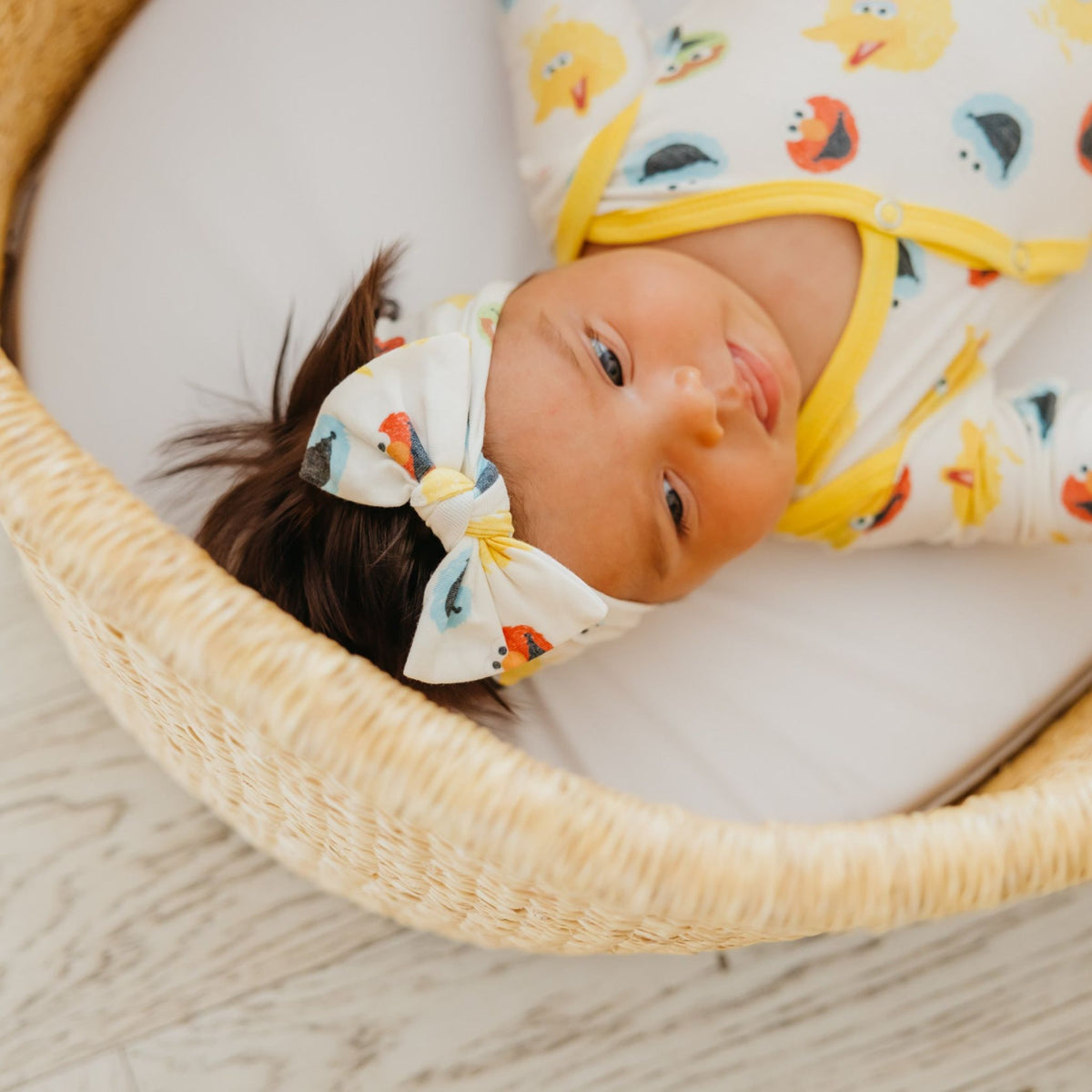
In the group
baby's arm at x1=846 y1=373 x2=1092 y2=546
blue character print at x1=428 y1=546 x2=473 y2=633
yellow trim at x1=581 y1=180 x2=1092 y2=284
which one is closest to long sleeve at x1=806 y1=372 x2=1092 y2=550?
baby's arm at x1=846 y1=373 x2=1092 y2=546

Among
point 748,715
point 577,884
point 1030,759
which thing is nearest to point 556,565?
point 577,884

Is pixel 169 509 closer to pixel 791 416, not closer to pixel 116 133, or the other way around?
pixel 116 133

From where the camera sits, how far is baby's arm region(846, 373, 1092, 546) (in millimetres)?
819

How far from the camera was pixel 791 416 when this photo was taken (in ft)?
2.53

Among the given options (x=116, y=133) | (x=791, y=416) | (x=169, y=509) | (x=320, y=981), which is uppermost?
(x=116, y=133)

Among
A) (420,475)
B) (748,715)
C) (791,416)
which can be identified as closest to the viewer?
(420,475)

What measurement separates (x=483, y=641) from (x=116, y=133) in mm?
607

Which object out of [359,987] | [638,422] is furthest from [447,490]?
[359,987]

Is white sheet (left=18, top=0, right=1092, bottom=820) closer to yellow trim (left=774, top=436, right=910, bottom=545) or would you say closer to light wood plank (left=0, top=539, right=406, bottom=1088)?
yellow trim (left=774, top=436, right=910, bottom=545)

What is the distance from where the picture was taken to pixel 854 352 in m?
0.82

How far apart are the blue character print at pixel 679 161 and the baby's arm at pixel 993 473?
0.91 ft

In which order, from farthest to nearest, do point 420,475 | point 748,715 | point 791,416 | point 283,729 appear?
point 748,715, point 791,416, point 420,475, point 283,729

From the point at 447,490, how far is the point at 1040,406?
540 mm

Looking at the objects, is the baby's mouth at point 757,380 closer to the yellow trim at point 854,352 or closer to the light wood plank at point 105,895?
the yellow trim at point 854,352
